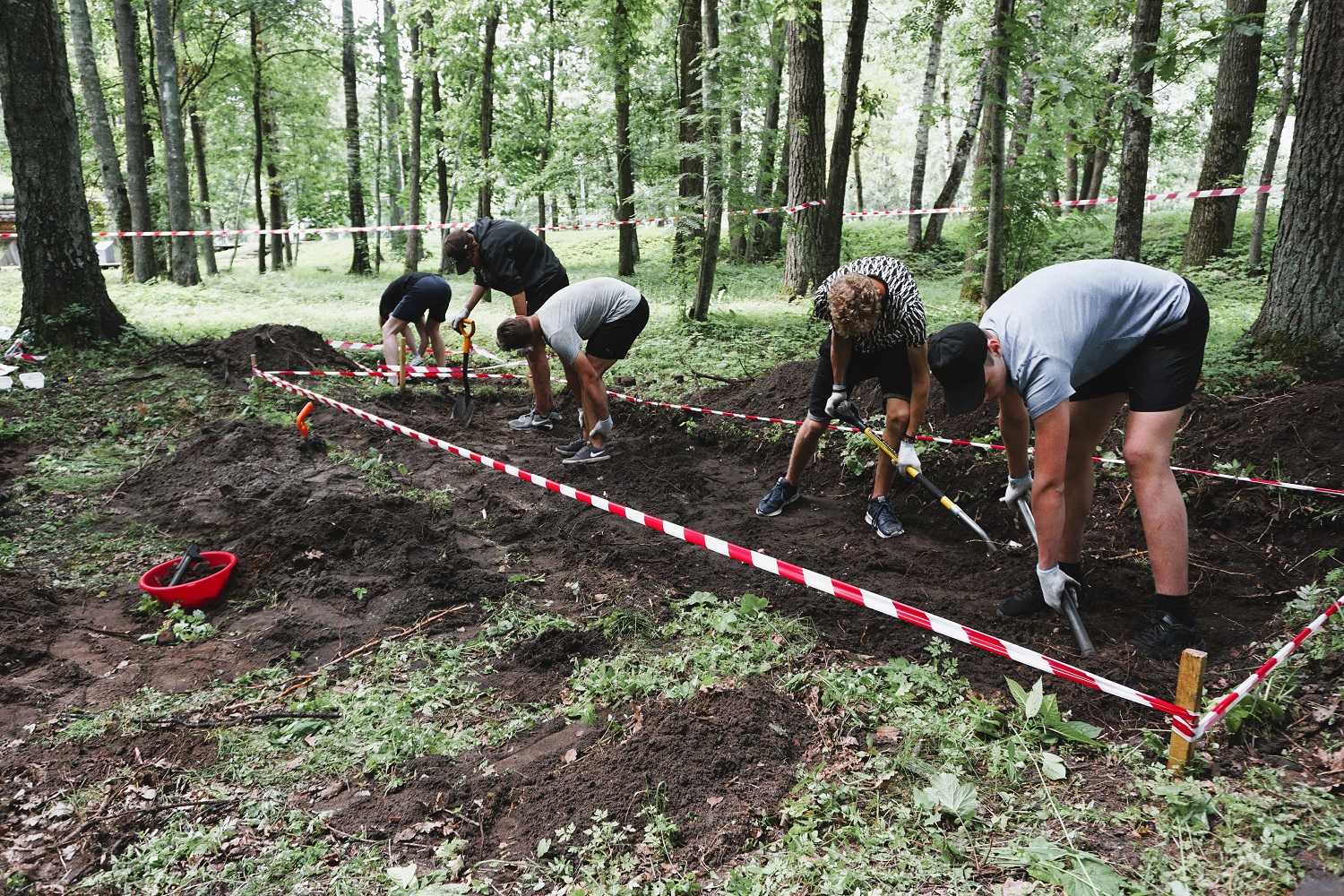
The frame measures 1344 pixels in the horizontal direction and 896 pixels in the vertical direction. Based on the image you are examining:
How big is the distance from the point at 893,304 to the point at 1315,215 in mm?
3304

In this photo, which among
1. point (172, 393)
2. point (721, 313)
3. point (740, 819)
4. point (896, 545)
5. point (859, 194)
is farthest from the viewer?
point (859, 194)

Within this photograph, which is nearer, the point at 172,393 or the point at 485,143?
the point at 172,393

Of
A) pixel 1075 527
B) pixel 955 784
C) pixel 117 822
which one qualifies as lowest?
pixel 117 822

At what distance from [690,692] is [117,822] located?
1.92 m

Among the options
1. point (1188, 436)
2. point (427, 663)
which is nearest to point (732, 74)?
point (1188, 436)

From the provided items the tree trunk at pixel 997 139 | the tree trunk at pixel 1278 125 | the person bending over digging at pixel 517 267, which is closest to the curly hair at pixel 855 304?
the tree trunk at pixel 997 139

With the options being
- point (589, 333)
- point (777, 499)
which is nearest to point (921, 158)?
point (589, 333)

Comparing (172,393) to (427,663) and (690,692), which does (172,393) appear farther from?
(690,692)

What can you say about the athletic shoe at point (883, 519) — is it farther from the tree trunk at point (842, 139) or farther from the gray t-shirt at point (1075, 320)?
the tree trunk at point (842, 139)

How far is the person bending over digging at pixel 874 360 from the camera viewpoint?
4.01m

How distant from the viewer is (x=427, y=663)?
335cm

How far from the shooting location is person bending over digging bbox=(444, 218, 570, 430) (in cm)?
654

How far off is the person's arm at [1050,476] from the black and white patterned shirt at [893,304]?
140 cm

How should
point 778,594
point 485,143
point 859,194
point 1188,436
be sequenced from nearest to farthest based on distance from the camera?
1. point 778,594
2. point 1188,436
3. point 485,143
4. point 859,194
